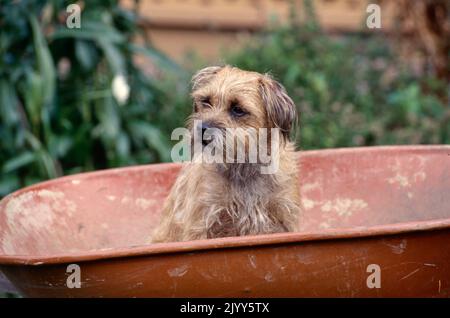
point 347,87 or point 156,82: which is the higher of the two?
point 156,82

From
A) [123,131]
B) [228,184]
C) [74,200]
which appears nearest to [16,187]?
[123,131]

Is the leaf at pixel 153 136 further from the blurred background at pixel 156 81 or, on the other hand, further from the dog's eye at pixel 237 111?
the dog's eye at pixel 237 111

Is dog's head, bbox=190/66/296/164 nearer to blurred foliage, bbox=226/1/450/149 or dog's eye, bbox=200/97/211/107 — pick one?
dog's eye, bbox=200/97/211/107

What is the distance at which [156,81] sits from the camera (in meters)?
8.59

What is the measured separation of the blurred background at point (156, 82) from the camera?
21.6 feet

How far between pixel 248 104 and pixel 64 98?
339cm

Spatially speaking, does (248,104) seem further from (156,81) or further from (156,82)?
(156,81)

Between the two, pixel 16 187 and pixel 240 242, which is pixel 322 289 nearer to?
pixel 240 242

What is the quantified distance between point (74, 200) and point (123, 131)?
99.7 inches

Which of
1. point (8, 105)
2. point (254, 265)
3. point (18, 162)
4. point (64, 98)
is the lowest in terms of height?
point (254, 265)

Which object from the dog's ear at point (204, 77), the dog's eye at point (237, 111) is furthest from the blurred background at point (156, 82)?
→ the dog's eye at point (237, 111)

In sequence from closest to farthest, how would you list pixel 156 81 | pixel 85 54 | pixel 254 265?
pixel 254 265 < pixel 85 54 < pixel 156 81

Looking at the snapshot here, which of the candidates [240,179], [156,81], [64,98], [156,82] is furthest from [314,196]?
[156,81]

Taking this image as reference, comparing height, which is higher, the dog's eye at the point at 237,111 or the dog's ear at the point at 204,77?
the dog's ear at the point at 204,77
